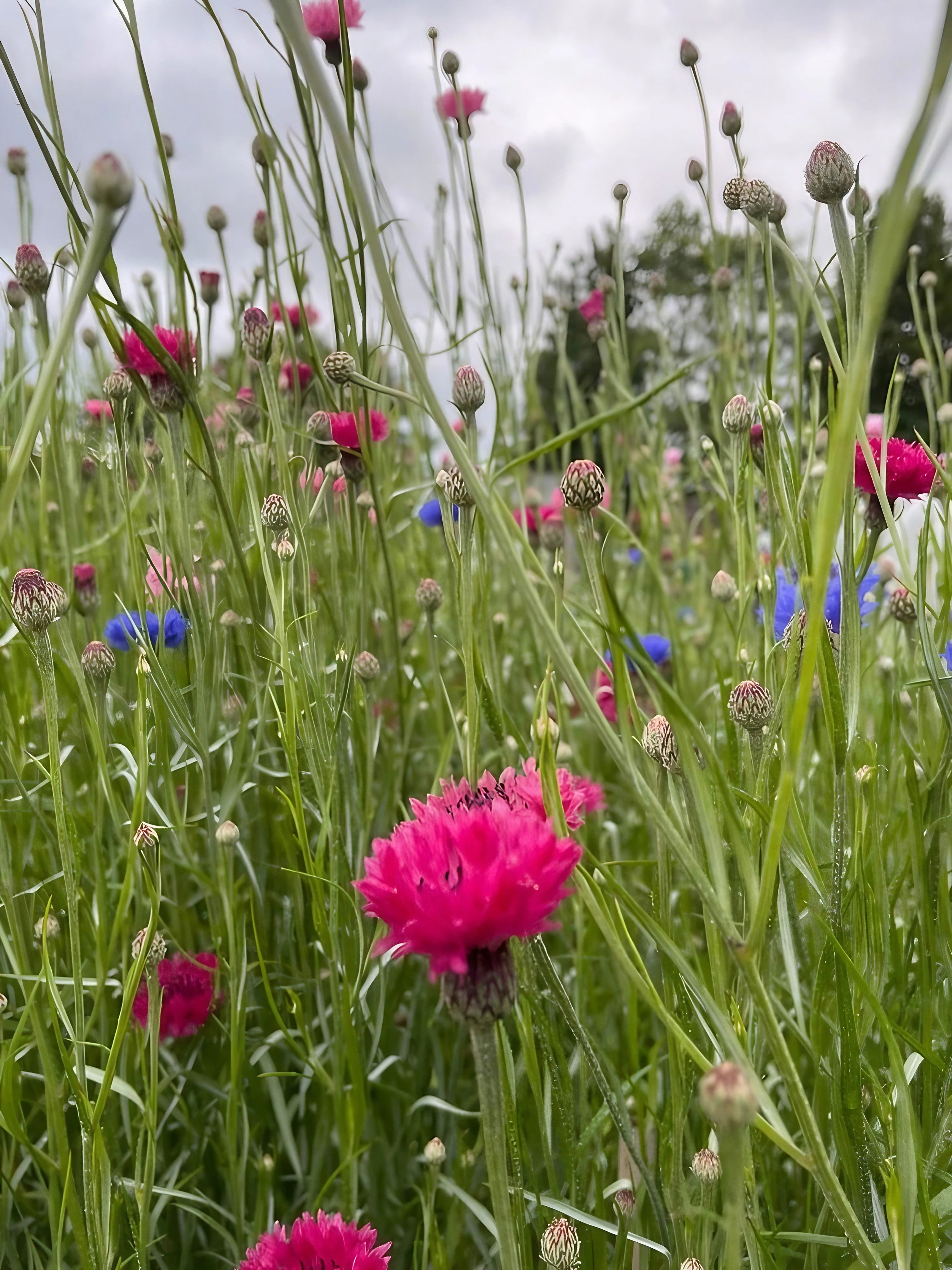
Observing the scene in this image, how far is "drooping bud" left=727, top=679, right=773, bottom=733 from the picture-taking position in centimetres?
39

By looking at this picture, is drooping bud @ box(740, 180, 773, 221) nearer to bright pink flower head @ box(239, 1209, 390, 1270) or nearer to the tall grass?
the tall grass

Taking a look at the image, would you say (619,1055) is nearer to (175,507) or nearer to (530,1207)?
(530,1207)

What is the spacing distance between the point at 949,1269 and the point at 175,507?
1.94 ft

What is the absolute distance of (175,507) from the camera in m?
0.60

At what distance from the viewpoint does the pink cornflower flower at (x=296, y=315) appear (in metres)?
0.65

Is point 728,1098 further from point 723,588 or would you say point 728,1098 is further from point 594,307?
point 594,307

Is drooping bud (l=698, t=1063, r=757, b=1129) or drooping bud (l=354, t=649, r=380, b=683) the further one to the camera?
drooping bud (l=354, t=649, r=380, b=683)

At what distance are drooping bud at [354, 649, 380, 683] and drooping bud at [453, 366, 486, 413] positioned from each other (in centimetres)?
19

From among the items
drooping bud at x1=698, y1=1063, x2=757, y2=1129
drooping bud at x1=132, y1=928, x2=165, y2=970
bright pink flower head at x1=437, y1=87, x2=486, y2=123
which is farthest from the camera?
bright pink flower head at x1=437, y1=87, x2=486, y2=123

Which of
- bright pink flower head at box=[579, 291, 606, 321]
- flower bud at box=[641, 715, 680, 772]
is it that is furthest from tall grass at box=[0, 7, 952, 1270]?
bright pink flower head at box=[579, 291, 606, 321]

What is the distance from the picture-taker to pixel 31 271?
624mm

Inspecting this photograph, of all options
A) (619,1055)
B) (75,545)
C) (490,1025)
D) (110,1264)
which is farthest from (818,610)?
(75,545)

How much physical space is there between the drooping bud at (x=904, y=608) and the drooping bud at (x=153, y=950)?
18.7 inches

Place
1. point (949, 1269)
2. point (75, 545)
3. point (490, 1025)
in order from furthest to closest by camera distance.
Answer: point (75, 545) → point (949, 1269) → point (490, 1025)
